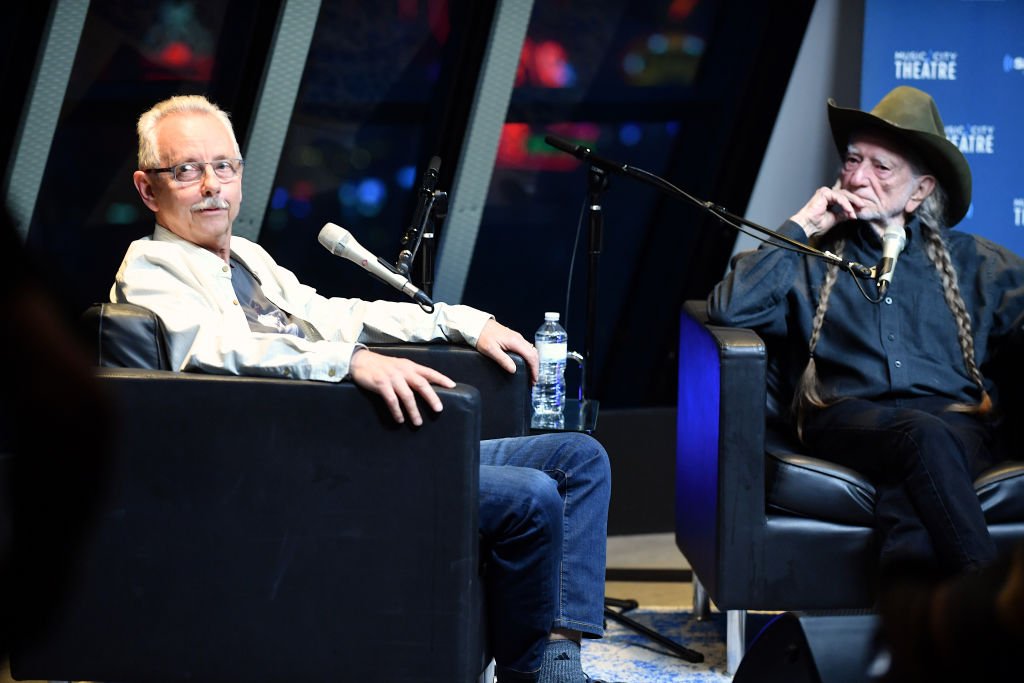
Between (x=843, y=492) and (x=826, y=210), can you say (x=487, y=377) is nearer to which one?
(x=843, y=492)

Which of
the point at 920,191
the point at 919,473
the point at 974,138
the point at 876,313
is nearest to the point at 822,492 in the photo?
the point at 919,473

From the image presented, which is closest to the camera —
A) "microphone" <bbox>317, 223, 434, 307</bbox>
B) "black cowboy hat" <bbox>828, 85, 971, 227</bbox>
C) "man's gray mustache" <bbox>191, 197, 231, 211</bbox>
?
"microphone" <bbox>317, 223, 434, 307</bbox>

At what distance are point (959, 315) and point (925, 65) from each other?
1.55m

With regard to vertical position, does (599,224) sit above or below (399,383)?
above

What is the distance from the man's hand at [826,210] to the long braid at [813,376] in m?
0.11

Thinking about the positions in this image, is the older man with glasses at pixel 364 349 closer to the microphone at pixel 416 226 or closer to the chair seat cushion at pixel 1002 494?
the microphone at pixel 416 226

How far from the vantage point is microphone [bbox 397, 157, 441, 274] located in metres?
2.52

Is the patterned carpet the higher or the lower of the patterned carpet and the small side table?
the lower

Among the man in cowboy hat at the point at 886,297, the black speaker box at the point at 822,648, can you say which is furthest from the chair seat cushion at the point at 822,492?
the black speaker box at the point at 822,648

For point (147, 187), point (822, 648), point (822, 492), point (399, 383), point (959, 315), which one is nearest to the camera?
point (822, 648)

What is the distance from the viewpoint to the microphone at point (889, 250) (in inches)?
105

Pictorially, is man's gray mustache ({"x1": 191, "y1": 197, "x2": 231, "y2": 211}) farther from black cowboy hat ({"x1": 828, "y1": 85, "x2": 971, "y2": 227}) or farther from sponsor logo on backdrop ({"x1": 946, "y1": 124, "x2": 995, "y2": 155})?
sponsor logo on backdrop ({"x1": 946, "y1": 124, "x2": 995, "y2": 155})

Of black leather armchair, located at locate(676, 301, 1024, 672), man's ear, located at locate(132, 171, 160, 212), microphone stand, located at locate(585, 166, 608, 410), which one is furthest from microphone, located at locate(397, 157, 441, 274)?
black leather armchair, located at locate(676, 301, 1024, 672)

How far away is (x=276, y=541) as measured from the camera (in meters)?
2.10
